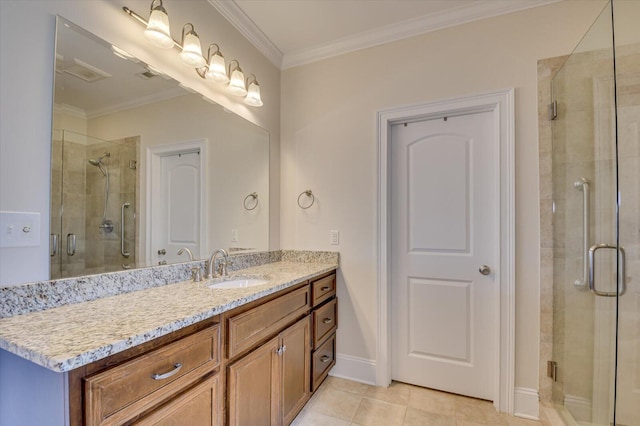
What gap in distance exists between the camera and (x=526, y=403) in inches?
70.7

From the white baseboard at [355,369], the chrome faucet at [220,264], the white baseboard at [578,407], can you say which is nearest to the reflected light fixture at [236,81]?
the chrome faucet at [220,264]

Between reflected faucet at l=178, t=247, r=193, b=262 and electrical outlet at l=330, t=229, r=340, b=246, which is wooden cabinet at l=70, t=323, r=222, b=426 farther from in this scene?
electrical outlet at l=330, t=229, r=340, b=246

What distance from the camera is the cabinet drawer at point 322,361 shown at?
6.19 ft

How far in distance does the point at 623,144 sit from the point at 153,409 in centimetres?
246

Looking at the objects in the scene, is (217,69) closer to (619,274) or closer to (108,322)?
(108,322)

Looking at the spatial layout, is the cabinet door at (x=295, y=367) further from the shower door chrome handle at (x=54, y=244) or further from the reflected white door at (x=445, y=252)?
the shower door chrome handle at (x=54, y=244)

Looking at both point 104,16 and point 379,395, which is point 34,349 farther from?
point 379,395

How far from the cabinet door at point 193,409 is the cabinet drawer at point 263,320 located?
0.14 metres

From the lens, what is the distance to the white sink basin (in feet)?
5.43

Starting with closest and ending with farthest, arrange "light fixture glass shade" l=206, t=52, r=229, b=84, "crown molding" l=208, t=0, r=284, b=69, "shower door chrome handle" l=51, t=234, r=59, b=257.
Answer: "shower door chrome handle" l=51, t=234, r=59, b=257, "light fixture glass shade" l=206, t=52, r=229, b=84, "crown molding" l=208, t=0, r=284, b=69

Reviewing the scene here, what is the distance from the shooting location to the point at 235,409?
1.19m

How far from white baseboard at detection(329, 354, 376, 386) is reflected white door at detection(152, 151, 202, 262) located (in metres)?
1.40

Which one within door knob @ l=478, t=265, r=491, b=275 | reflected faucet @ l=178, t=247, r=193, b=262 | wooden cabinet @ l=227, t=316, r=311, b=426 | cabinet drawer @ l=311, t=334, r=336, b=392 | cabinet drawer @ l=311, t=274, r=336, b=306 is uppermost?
reflected faucet @ l=178, t=247, r=193, b=262

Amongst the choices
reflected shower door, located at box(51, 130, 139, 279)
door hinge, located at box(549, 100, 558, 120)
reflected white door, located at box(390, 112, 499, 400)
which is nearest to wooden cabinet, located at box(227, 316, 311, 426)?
reflected shower door, located at box(51, 130, 139, 279)
